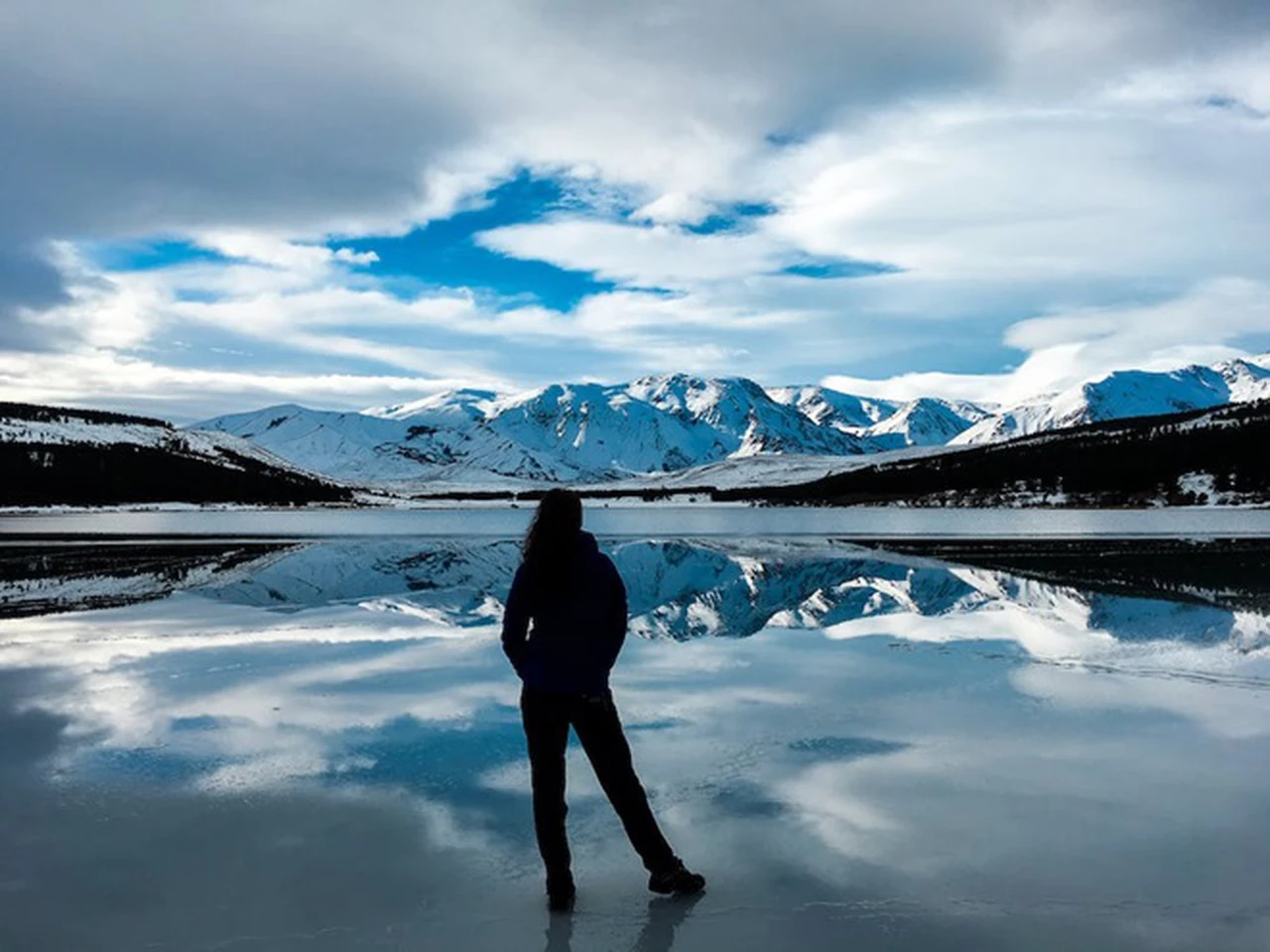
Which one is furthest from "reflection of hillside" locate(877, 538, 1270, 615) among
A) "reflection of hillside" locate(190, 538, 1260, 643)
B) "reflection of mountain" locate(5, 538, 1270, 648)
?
"reflection of hillside" locate(190, 538, 1260, 643)

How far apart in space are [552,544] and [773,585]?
22.5 metres

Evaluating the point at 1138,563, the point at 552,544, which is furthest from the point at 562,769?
the point at 1138,563

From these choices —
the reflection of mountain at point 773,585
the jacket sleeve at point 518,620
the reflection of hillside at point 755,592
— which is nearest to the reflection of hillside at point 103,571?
the reflection of mountain at point 773,585

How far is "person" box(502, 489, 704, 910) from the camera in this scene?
636cm

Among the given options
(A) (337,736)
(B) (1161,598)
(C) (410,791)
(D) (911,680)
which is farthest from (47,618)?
(B) (1161,598)

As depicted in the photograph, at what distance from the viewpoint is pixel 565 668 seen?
6383mm

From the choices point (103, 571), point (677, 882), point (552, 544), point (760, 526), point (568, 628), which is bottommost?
point (760, 526)

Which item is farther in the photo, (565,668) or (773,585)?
(773,585)

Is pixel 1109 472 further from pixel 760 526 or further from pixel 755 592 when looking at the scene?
pixel 755 592

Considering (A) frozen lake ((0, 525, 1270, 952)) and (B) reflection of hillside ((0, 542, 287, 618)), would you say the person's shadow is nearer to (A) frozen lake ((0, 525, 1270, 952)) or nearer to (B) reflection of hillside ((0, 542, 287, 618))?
(A) frozen lake ((0, 525, 1270, 952))

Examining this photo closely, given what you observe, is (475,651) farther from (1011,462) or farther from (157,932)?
(1011,462)

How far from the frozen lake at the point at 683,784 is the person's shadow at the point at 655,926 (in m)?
0.02

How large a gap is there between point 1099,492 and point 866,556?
123434 mm

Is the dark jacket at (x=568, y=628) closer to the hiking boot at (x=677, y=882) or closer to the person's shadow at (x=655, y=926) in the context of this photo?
the hiking boot at (x=677, y=882)
